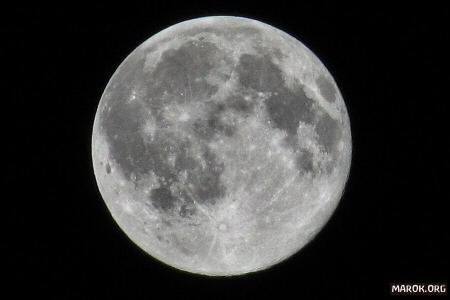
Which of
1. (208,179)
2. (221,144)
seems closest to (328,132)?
(221,144)

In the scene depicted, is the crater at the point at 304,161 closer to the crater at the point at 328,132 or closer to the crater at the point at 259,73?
the crater at the point at 328,132

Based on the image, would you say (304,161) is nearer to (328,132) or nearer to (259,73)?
(328,132)

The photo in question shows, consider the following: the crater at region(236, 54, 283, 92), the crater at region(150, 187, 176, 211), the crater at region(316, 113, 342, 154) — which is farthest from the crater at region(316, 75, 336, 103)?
the crater at region(150, 187, 176, 211)

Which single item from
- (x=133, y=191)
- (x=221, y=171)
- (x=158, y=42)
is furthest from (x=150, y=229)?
(x=158, y=42)

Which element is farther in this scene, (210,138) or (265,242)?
(265,242)

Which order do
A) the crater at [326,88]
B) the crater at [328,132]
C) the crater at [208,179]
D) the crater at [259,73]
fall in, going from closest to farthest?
1. the crater at [208,179]
2. the crater at [259,73]
3. the crater at [328,132]
4. the crater at [326,88]

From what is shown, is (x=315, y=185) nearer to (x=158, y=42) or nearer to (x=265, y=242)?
(x=265, y=242)

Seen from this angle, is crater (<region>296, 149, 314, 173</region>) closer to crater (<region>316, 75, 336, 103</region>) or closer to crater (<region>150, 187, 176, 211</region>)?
crater (<region>316, 75, 336, 103</region>)

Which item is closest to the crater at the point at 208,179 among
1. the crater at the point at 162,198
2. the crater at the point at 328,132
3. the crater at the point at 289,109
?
the crater at the point at 162,198

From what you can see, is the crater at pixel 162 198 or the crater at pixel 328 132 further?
the crater at pixel 328 132
